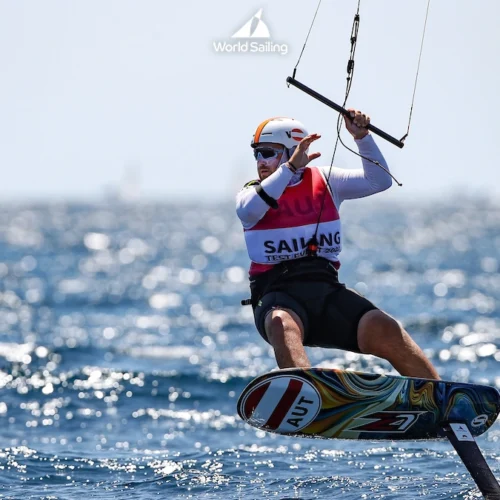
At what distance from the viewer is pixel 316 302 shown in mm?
8172

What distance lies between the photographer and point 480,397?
7.94 metres

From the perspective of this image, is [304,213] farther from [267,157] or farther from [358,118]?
[358,118]

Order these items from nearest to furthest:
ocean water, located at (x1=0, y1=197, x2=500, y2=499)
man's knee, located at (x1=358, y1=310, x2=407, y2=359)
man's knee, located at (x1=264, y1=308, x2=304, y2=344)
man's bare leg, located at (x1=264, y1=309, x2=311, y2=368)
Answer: man's bare leg, located at (x1=264, y1=309, x2=311, y2=368) → man's knee, located at (x1=264, y1=308, x2=304, y2=344) → man's knee, located at (x1=358, y1=310, x2=407, y2=359) → ocean water, located at (x1=0, y1=197, x2=500, y2=499)

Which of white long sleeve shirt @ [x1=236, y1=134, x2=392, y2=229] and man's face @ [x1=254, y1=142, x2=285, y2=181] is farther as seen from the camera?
man's face @ [x1=254, y1=142, x2=285, y2=181]

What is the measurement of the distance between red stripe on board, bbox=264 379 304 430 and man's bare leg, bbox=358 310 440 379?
82cm

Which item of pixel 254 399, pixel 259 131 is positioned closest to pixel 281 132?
pixel 259 131

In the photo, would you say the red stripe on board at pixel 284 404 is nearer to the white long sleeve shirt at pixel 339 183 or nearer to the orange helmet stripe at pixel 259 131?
the white long sleeve shirt at pixel 339 183

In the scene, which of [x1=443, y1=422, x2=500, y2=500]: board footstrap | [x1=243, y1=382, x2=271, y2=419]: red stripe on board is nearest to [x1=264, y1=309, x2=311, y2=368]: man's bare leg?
[x1=243, y1=382, x2=271, y2=419]: red stripe on board

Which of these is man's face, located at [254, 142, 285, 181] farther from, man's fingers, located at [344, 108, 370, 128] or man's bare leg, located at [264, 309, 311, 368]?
man's bare leg, located at [264, 309, 311, 368]

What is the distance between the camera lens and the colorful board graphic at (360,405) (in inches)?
296

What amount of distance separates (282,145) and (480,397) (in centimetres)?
246

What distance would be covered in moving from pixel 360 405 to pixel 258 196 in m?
1.72

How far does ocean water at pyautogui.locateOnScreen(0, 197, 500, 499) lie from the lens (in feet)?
27.9

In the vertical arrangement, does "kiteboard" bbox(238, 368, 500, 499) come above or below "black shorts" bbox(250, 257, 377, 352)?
below
